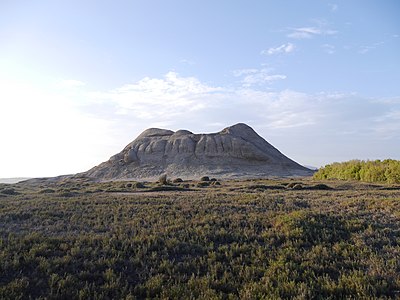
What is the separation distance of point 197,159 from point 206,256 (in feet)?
193

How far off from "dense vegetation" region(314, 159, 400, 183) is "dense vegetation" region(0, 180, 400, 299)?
21.3 metres

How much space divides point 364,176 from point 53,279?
3447 centimetres

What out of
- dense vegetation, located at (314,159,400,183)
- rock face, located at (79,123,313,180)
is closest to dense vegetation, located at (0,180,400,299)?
dense vegetation, located at (314,159,400,183)

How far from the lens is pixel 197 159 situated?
2613 inches

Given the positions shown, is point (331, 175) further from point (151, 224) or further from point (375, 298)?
point (375, 298)

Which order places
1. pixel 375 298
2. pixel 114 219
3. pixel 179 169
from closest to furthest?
Result: pixel 375 298
pixel 114 219
pixel 179 169

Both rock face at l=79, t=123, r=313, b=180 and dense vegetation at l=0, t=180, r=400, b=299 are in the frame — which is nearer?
dense vegetation at l=0, t=180, r=400, b=299

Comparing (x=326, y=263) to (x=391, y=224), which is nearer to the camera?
(x=326, y=263)

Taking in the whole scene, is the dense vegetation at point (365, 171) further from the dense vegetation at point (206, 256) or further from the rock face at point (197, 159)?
the dense vegetation at point (206, 256)

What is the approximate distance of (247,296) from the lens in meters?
5.44

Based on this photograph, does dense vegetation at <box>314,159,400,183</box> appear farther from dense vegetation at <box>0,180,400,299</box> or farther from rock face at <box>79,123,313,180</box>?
dense vegetation at <box>0,180,400,299</box>

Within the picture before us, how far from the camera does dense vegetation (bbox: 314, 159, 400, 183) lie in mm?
30672

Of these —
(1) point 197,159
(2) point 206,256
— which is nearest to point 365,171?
(2) point 206,256

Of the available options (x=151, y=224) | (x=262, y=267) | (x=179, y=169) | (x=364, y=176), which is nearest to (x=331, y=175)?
(x=364, y=176)
